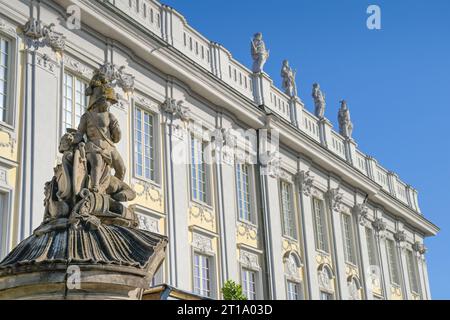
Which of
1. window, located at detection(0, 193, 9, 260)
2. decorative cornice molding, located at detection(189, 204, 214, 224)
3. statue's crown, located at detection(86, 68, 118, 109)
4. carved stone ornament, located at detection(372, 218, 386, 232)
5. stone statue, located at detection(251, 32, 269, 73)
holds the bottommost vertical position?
statue's crown, located at detection(86, 68, 118, 109)

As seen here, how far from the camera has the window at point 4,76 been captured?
51.1 ft

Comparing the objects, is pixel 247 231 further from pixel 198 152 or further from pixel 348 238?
pixel 348 238

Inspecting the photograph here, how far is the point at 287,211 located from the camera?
83.7ft

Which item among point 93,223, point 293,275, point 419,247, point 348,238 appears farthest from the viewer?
point 419,247

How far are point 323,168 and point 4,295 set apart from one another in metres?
21.9

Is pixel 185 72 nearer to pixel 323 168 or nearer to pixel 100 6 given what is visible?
pixel 100 6

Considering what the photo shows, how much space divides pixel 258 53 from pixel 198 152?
5783 mm

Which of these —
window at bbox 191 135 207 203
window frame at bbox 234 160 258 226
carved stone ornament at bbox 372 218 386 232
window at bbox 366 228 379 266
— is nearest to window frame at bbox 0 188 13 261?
window at bbox 191 135 207 203

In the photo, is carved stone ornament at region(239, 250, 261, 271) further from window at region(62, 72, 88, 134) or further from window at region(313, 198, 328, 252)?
window at region(62, 72, 88, 134)

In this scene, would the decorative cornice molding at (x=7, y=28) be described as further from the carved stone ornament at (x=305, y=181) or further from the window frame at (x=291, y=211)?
the carved stone ornament at (x=305, y=181)

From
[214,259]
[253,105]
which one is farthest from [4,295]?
[253,105]

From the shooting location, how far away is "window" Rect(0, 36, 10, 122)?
15.6 meters

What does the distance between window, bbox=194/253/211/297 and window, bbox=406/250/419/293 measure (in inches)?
654

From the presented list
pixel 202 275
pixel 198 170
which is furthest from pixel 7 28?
pixel 202 275
